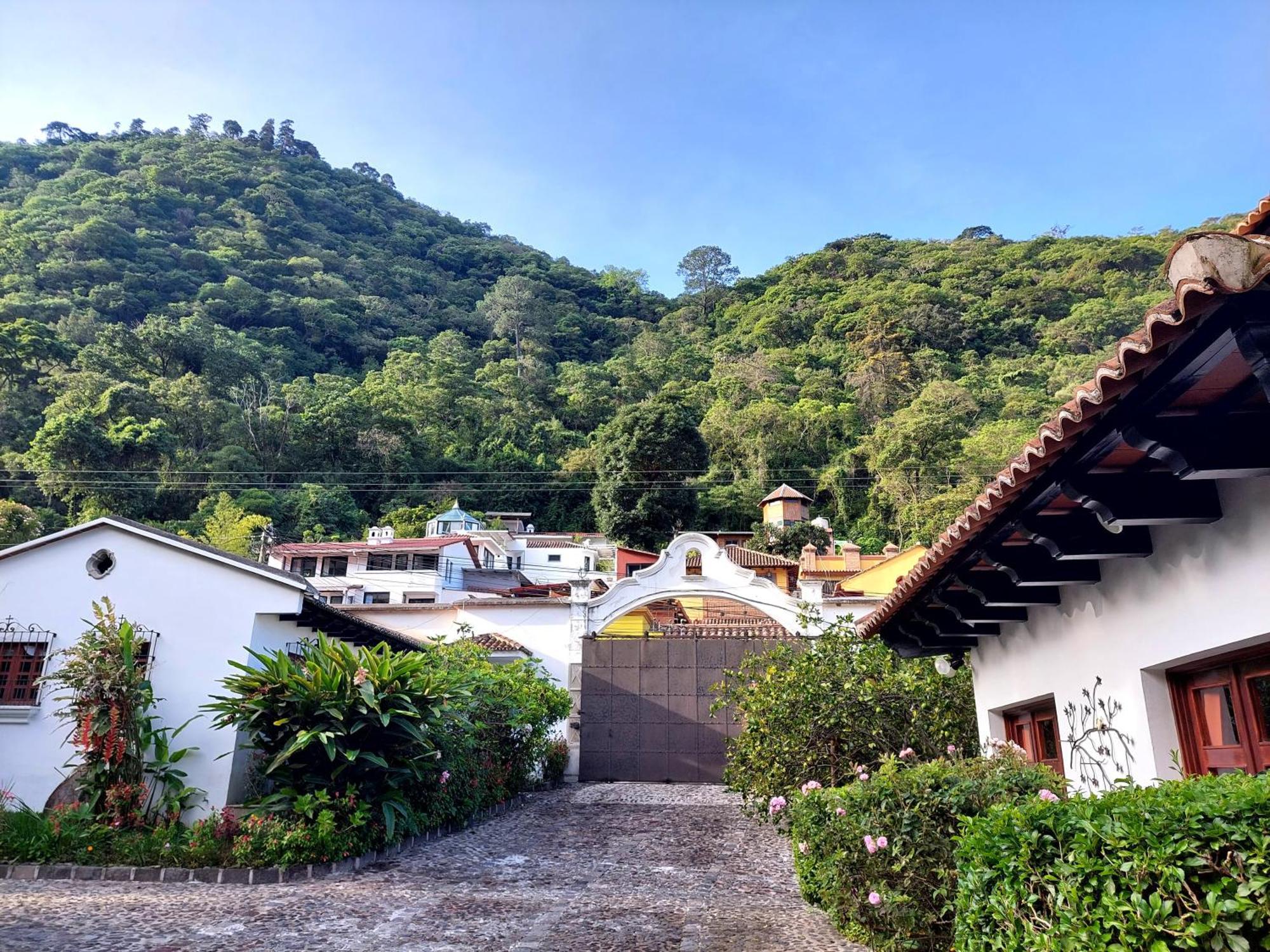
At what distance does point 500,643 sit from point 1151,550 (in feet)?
50.6

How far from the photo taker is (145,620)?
32.9 feet

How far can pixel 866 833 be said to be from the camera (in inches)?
190

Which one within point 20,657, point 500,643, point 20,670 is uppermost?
point 500,643

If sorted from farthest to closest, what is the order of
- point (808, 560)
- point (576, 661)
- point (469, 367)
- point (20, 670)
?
1. point (469, 367)
2. point (808, 560)
3. point (576, 661)
4. point (20, 670)

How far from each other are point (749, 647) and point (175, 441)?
118 ft

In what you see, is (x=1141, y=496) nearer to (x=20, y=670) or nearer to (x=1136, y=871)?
(x=1136, y=871)

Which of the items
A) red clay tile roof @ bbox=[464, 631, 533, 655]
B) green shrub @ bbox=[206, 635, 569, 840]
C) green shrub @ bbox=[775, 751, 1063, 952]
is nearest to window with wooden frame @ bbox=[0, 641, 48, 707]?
green shrub @ bbox=[206, 635, 569, 840]

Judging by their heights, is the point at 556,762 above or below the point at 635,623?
below

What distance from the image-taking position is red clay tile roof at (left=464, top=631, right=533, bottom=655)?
18172mm

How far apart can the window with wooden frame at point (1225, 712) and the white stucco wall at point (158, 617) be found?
29.4ft

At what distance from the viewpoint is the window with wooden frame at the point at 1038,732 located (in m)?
6.29

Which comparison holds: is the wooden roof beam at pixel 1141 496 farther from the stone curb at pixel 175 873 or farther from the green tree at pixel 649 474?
the green tree at pixel 649 474

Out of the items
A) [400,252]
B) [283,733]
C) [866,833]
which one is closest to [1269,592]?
[866,833]

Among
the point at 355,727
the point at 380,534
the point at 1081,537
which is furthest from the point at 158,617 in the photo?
the point at 380,534
